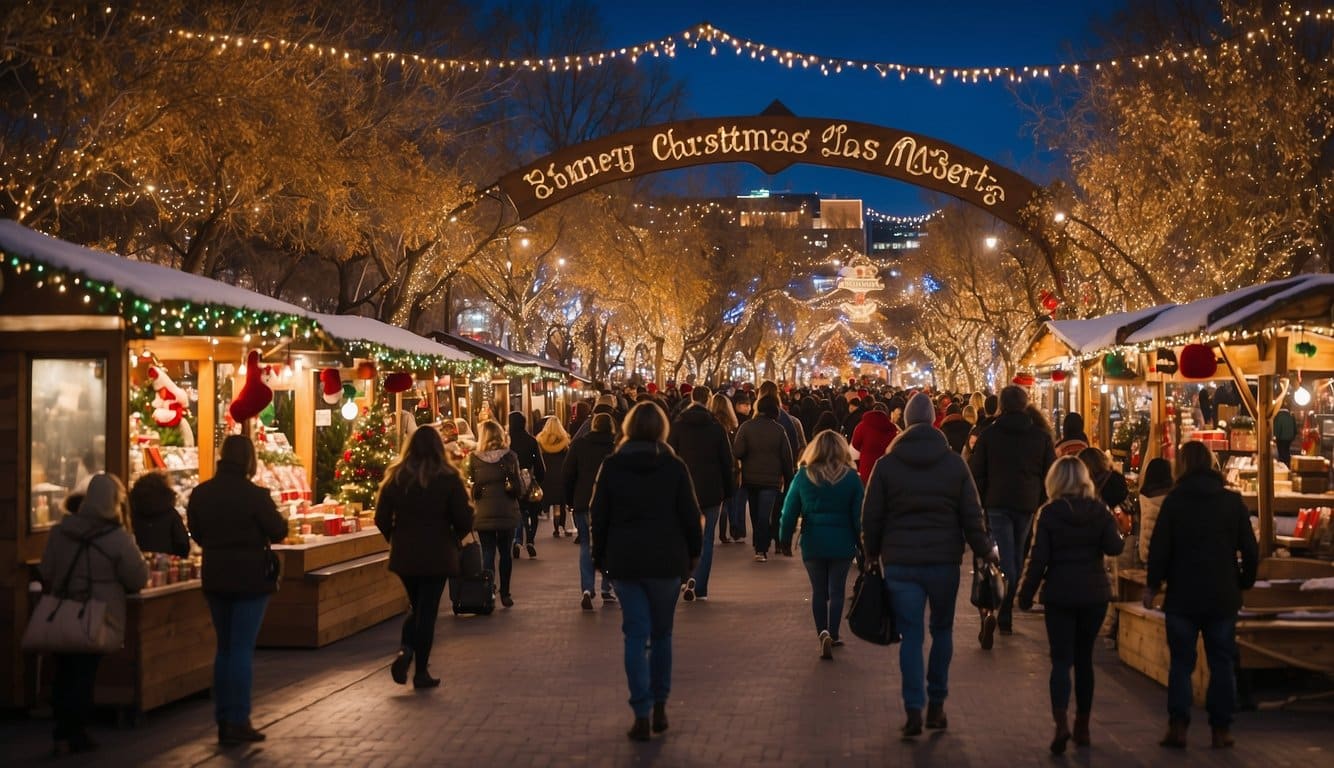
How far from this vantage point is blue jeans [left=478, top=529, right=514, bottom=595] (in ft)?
45.2

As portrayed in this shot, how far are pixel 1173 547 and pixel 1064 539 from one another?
0.57 meters

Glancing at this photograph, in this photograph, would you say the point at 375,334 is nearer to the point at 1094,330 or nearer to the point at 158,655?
the point at 1094,330

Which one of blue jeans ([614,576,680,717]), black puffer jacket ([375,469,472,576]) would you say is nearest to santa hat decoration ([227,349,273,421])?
black puffer jacket ([375,469,472,576])

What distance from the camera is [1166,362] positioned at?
16078mm

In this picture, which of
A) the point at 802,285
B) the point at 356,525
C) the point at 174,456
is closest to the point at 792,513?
the point at 356,525

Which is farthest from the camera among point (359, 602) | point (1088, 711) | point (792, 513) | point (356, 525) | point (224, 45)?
point (224, 45)

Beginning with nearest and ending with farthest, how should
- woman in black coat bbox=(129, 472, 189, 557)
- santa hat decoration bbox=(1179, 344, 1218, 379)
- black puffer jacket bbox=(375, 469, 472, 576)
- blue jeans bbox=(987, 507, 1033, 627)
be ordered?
1. black puffer jacket bbox=(375, 469, 472, 576)
2. woman in black coat bbox=(129, 472, 189, 557)
3. blue jeans bbox=(987, 507, 1033, 627)
4. santa hat decoration bbox=(1179, 344, 1218, 379)

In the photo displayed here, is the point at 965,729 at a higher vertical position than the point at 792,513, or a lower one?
lower

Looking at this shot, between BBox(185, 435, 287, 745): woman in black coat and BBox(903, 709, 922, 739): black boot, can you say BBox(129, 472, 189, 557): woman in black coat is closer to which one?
BBox(185, 435, 287, 745): woman in black coat

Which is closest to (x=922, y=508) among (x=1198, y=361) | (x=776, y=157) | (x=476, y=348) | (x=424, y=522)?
(x=424, y=522)

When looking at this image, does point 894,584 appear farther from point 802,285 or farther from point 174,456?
point 802,285

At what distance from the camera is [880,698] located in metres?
9.42

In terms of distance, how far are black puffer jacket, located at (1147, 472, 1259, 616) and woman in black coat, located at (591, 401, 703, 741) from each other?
2.49 meters

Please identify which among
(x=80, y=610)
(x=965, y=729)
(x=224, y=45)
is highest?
(x=224, y=45)
